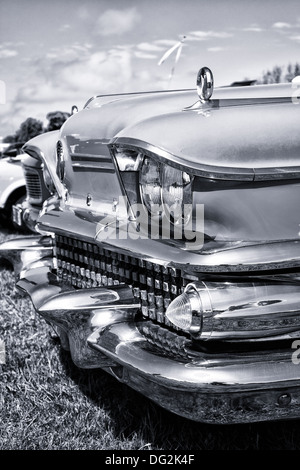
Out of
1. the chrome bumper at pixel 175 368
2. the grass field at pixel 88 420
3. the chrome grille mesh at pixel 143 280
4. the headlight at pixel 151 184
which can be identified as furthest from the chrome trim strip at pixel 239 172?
the grass field at pixel 88 420

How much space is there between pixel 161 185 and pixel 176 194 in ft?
0.26

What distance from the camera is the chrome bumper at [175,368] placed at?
5.87 ft

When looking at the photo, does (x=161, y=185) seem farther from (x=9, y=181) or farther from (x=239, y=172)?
(x=9, y=181)

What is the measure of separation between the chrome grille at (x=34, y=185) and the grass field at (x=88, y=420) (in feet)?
4.01

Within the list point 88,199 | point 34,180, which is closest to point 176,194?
point 88,199

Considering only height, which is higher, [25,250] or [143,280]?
[143,280]

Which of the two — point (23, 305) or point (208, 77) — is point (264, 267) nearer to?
point (208, 77)

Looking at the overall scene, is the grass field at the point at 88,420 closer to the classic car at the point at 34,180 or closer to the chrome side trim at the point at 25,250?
the chrome side trim at the point at 25,250

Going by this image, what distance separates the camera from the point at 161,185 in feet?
6.75

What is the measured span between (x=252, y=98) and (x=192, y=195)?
1.78 feet

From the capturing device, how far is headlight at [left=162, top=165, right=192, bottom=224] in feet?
6.40

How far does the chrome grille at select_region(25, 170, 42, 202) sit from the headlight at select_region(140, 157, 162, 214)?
6.17 ft

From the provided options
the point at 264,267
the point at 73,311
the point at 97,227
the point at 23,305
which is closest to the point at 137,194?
the point at 97,227

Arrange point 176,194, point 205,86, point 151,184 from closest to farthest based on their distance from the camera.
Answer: point 176,194
point 151,184
point 205,86
